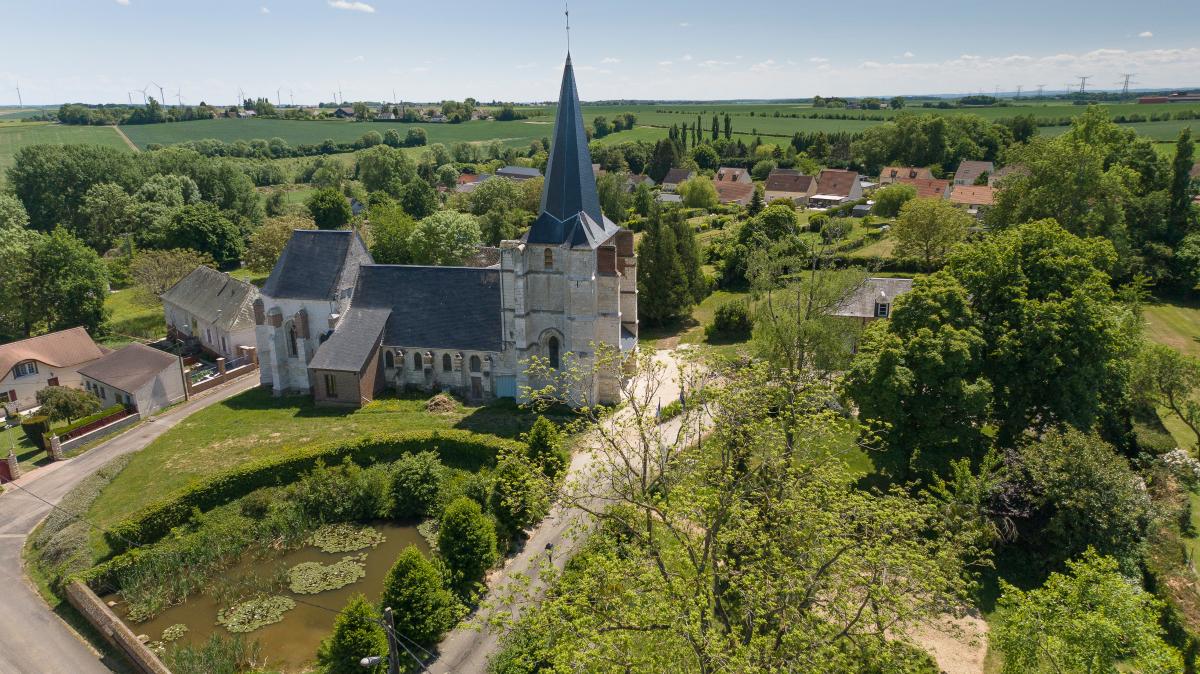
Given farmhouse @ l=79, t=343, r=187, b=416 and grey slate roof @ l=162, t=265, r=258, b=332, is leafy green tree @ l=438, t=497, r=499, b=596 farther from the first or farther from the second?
grey slate roof @ l=162, t=265, r=258, b=332

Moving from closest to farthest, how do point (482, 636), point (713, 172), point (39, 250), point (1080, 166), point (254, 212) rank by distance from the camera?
point (482, 636), point (1080, 166), point (39, 250), point (254, 212), point (713, 172)

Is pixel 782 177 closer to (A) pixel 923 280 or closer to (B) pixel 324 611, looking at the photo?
(A) pixel 923 280

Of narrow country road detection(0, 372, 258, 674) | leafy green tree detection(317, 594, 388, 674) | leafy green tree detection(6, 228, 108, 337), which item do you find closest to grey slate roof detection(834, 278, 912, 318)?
leafy green tree detection(317, 594, 388, 674)

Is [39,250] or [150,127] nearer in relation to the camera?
[39,250]

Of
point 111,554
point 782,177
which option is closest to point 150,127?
point 782,177

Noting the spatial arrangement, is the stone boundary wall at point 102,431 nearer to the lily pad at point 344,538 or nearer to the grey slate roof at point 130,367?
the grey slate roof at point 130,367

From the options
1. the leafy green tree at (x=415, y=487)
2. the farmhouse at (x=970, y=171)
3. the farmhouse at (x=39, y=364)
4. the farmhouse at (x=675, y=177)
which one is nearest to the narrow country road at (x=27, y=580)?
the farmhouse at (x=39, y=364)

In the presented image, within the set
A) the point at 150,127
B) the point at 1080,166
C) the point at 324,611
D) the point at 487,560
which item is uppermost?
the point at 150,127
